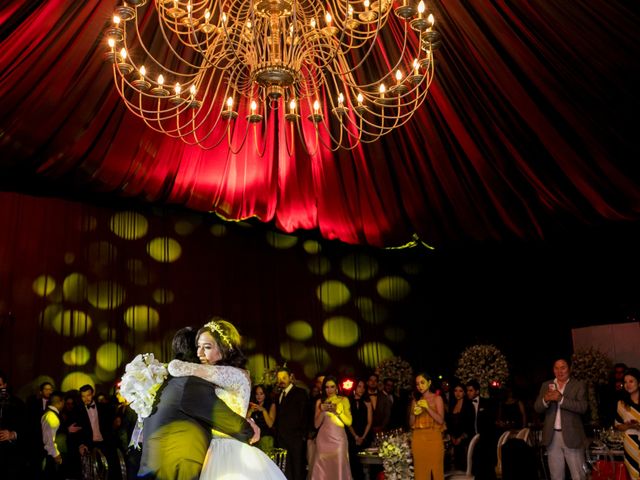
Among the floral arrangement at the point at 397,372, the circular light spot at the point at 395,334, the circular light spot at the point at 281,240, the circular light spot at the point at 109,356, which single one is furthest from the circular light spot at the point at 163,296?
the circular light spot at the point at 395,334

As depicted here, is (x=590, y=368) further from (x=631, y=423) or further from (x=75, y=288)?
(x=75, y=288)

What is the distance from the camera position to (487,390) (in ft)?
37.7

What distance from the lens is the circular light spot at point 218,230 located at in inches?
476

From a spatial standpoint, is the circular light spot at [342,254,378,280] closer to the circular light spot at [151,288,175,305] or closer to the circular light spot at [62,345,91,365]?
the circular light spot at [151,288,175,305]

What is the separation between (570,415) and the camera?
656 cm

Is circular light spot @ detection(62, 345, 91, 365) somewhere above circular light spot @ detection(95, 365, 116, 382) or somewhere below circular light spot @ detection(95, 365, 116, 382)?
above

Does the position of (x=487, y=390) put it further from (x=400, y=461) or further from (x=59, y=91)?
(x=59, y=91)

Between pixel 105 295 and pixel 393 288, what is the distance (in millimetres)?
5669

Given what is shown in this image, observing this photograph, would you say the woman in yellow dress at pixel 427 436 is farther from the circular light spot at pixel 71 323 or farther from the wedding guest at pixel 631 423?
the circular light spot at pixel 71 323

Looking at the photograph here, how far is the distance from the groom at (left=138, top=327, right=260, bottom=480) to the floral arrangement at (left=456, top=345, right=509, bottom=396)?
29.3 feet

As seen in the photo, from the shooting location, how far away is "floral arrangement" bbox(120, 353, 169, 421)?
324 centimetres

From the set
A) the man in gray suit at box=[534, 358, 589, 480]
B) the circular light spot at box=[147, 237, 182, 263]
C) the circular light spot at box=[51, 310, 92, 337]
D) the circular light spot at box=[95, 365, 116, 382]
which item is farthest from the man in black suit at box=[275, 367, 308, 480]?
the circular light spot at box=[147, 237, 182, 263]

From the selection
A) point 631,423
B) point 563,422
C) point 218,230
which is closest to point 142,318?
point 218,230

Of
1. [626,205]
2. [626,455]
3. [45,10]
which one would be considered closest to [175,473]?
[626,455]
